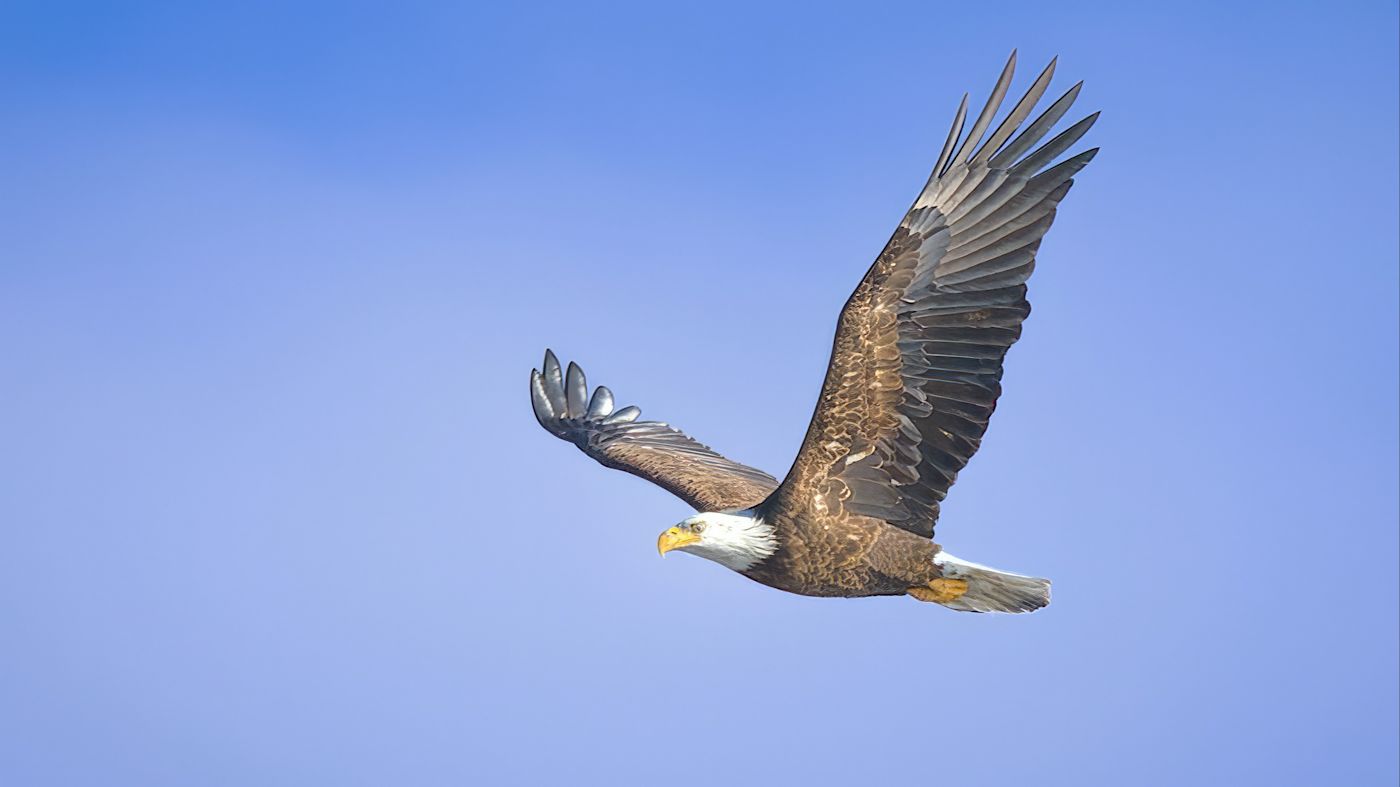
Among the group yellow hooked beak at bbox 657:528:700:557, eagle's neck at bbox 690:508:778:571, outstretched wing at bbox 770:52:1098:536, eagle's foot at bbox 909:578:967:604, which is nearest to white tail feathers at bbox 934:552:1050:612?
eagle's foot at bbox 909:578:967:604

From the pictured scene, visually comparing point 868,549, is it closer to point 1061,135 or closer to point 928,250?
point 928,250

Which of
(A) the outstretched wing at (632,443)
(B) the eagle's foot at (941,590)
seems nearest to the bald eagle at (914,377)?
(B) the eagle's foot at (941,590)

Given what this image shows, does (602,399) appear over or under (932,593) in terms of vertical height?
over

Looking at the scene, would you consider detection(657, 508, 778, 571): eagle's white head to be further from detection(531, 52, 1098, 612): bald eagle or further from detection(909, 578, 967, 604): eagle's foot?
detection(909, 578, 967, 604): eagle's foot

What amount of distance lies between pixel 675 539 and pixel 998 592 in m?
2.50

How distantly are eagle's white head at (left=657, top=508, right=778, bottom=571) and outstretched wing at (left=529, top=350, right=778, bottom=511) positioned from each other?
2634mm

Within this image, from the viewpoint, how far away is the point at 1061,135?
11.8m

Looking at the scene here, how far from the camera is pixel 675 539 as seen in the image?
12.1 meters

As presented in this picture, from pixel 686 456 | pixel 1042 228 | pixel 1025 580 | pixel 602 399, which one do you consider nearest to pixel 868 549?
pixel 1025 580

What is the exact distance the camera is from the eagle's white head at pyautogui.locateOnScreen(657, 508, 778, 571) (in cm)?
1208

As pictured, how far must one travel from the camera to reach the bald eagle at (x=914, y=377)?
11773 millimetres

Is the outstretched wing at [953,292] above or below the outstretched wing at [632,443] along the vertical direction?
below

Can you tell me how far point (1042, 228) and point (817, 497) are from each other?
234 centimetres

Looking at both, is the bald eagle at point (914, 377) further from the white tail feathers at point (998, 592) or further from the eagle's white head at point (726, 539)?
the white tail feathers at point (998, 592)
